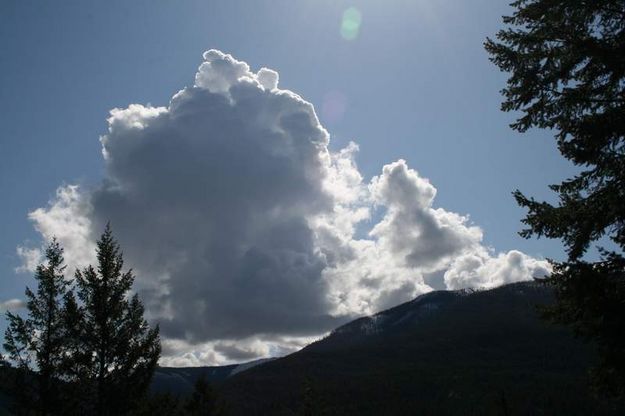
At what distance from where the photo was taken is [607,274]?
11789 millimetres

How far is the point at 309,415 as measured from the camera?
52594 mm

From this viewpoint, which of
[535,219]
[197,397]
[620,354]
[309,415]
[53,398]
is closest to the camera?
[620,354]

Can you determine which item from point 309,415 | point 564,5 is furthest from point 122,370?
point 309,415

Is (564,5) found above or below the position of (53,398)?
above

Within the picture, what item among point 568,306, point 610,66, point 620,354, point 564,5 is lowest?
point 620,354

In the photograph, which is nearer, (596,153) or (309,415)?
(596,153)

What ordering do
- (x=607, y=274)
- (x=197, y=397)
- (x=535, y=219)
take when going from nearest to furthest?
1. (x=607, y=274)
2. (x=535, y=219)
3. (x=197, y=397)

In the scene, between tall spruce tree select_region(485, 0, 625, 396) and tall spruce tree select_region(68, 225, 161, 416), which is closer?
tall spruce tree select_region(485, 0, 625, 396)

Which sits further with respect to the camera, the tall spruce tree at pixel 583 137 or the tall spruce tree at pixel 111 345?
the tall spruce tree at pixel 111 345

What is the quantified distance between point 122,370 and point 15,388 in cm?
363

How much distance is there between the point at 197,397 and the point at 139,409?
23.4 meters

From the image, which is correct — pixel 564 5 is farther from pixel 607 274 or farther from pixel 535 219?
pixel 607 274

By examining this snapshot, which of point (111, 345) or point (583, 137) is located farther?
point (111, 345)

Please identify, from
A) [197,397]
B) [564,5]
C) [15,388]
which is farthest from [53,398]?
[197,397]
